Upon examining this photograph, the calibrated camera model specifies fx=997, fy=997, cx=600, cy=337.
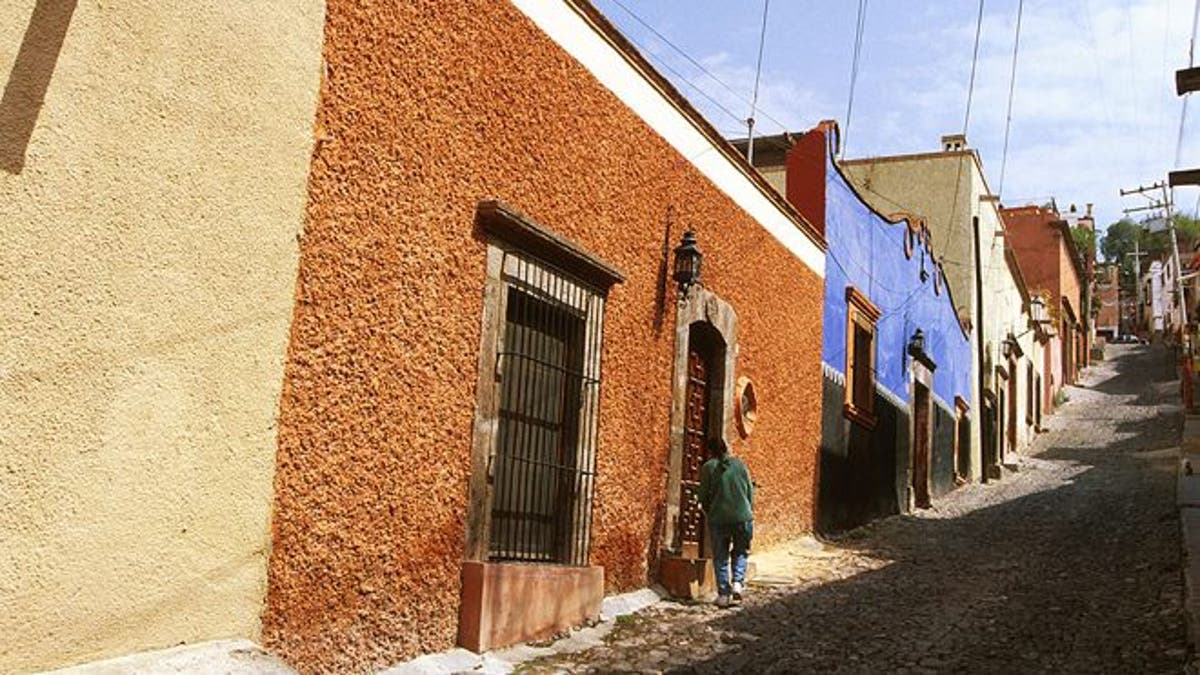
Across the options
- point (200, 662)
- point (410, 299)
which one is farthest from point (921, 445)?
point (200, 662)

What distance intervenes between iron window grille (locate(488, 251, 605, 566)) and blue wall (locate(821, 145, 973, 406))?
6.10 metres

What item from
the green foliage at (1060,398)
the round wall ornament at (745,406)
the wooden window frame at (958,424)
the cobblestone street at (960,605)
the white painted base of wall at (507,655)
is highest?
the green foliage at (1060,398)

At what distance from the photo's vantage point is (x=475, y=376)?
17.9 feet

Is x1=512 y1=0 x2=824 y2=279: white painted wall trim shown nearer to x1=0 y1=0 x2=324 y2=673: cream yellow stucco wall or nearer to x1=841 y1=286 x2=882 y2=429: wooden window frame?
x1=841 y1=286 x2=882 y2=429: wooden window frame

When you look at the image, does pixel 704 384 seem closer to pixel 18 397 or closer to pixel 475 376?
pixel 475 376

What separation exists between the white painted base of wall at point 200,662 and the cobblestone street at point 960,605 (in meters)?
1.84

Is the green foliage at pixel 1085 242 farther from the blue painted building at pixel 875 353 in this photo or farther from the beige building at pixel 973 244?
the blue painted building at pixel 875 353

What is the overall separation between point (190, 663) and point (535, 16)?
4203 millimetres

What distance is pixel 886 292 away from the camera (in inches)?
591

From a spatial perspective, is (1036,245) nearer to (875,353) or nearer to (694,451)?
(875,353)

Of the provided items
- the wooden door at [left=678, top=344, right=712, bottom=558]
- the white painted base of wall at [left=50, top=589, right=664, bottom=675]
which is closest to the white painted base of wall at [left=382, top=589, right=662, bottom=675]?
the white painted base of wall at [left=50, top=589, right=664, bottom=675]

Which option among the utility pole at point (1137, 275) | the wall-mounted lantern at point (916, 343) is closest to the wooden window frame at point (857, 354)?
the wall-mounted lantern at point (916, 343)

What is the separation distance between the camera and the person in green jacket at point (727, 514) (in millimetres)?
7918

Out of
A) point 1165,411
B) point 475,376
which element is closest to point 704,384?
point 475,376
